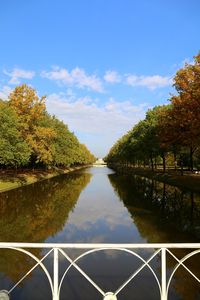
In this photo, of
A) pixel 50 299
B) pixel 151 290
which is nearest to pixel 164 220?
pixel 151 290

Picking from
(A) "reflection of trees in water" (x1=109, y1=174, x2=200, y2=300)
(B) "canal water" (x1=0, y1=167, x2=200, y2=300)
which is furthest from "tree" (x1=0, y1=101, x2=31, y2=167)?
(A) "reflection of trees in water" (x1=109, y1=174, x2=200, y2=300)

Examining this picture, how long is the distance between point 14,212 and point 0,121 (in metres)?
20.5

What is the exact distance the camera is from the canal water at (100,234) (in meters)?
10.4

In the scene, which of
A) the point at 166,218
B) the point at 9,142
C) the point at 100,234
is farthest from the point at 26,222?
the point at 9,142

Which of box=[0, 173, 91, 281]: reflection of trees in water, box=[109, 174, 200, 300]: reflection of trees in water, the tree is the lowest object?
box=[109, 174, 200, 300]: reflection of trees in water

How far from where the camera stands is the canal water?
408 inches

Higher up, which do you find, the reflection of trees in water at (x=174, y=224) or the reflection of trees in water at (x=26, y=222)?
the reflection of trees in water at (x=26, y=222)

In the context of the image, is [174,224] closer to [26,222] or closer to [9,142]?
[26,222]

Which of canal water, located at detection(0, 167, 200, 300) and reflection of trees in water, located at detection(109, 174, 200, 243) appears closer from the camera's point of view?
canal water, located at detection(0, 167, 200, 300)

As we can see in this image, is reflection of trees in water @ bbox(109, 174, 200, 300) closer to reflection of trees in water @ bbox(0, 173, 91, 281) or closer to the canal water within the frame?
the canal water

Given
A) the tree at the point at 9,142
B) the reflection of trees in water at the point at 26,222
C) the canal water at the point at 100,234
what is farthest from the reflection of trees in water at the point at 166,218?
the tree at the point at 9,142

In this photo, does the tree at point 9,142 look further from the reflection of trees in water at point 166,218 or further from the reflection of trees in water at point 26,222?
the reflection of trees in water at point 166,218

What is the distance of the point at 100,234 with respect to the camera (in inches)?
732

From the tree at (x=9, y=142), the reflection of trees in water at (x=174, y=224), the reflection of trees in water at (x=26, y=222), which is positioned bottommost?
the reflection of trees in water at (x=174, y=224)
